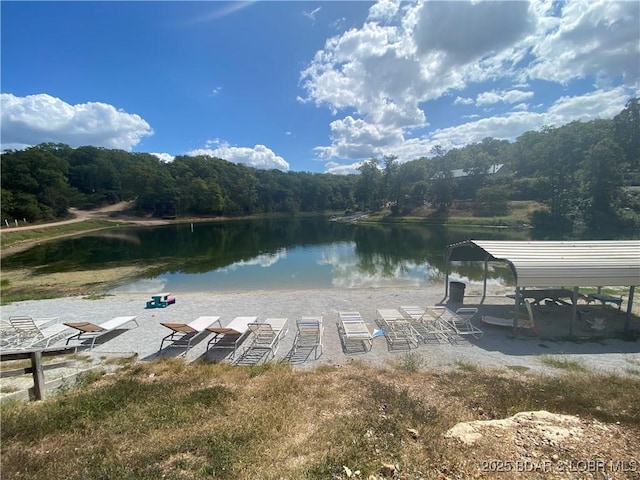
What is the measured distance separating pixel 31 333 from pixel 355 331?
9764 millimetres

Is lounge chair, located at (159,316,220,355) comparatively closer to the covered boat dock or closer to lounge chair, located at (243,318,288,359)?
lounge chair, located at (243,318,288,359)

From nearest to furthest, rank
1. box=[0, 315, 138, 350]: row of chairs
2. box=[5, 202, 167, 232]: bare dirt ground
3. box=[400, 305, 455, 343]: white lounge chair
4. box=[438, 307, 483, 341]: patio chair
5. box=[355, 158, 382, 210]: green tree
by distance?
box=[0, 315, 138, 350]: row of chairs → box=[400, 305, 455, 343]: white lounge chair → box=[438, 307, 483, 341]: patio chair → box=[5, 202, 167, 232]: bare dirt ground → box=[355, 158, 382, 210]: green tree

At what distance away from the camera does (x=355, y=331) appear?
30.0 ft

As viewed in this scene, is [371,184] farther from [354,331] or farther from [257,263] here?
[354,331]

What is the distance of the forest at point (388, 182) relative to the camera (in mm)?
48500

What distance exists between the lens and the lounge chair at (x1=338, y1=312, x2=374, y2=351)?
8826 mm

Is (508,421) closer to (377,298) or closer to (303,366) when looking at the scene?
(303,366)

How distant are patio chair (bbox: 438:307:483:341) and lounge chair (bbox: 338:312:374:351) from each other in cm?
265

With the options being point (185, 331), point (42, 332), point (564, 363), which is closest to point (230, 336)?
point (185, 331)

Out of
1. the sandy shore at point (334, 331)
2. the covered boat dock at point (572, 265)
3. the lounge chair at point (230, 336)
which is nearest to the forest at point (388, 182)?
the covered boat dock at point (572, 265)

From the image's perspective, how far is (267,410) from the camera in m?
5.06

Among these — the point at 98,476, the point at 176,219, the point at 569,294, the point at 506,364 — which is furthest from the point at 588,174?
the point at 176,219

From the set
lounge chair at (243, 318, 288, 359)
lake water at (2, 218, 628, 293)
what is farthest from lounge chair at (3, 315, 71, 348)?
lake water at (2, 218, 628, 293)

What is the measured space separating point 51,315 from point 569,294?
65.9 feet
